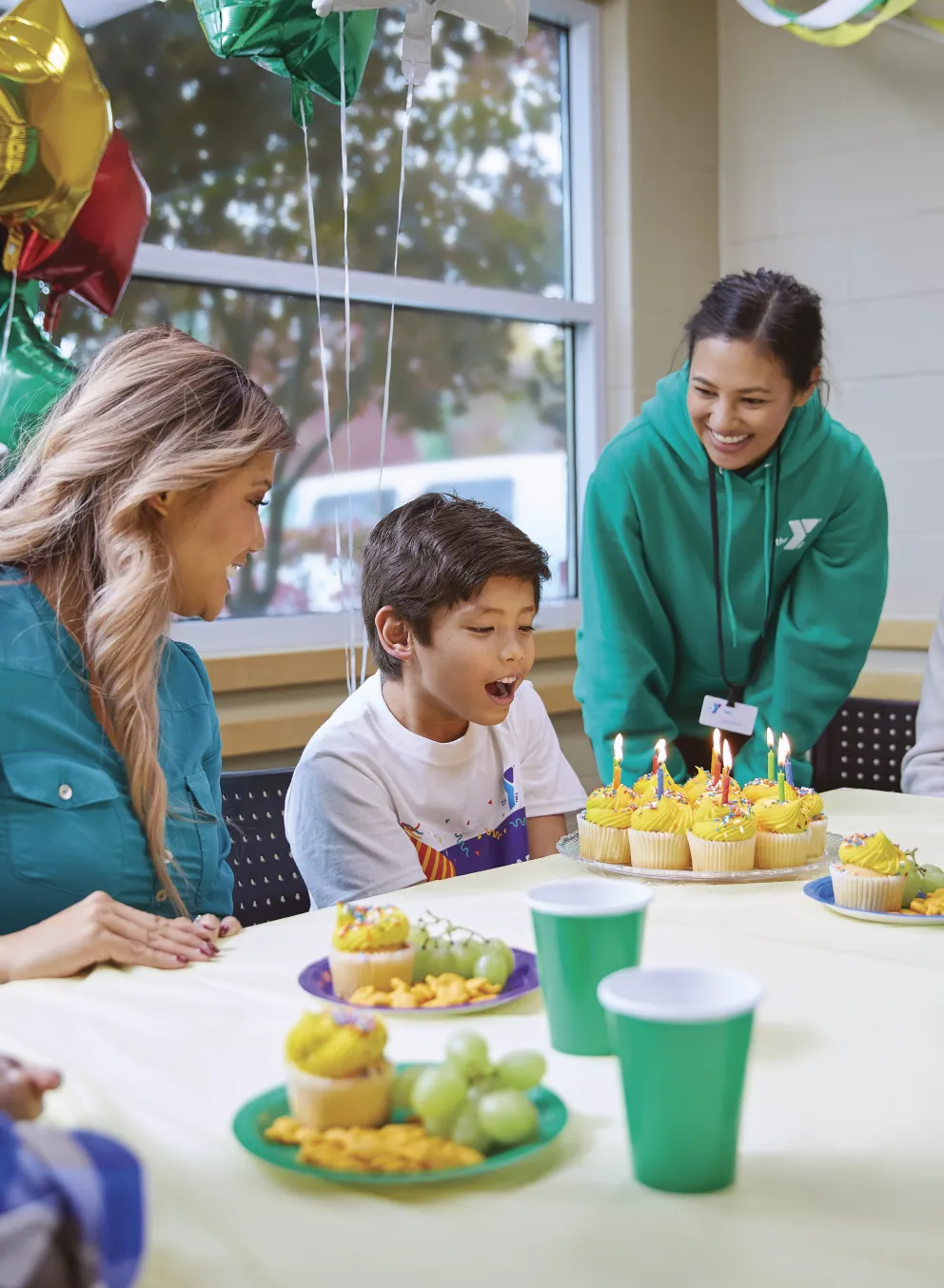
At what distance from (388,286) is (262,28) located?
1276 millimetres

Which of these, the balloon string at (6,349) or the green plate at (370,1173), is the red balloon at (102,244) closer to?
the balloon string at (6,349)

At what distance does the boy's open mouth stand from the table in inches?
20.9

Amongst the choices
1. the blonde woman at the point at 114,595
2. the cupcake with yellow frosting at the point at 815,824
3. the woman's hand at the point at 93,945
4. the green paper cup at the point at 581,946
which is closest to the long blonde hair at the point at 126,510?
the blonde woman at the point at 114,595

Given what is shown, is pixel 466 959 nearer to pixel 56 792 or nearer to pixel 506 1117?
pixel 506 1117

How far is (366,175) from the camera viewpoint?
323 cm

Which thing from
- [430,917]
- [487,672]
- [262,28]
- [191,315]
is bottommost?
[430,917]

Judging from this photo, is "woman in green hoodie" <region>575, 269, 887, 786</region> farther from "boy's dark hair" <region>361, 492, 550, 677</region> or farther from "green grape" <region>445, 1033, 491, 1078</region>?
"green grape" <region>445, 1033, 491, 1078</region>

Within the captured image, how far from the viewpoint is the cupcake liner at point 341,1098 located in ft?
2.31

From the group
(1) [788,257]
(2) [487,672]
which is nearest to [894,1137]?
(2) [487,672]

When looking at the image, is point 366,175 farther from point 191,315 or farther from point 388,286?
point 191,315

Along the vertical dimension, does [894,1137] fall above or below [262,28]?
below

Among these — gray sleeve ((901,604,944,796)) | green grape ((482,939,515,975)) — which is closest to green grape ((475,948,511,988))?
green grape ((482,939,515,975))

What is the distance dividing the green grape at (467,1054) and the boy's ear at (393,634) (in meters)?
1.08

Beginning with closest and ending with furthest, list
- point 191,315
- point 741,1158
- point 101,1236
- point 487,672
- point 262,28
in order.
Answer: point 101,1236, point 741,1158, point 487,672, point 262,28, point 191,315
